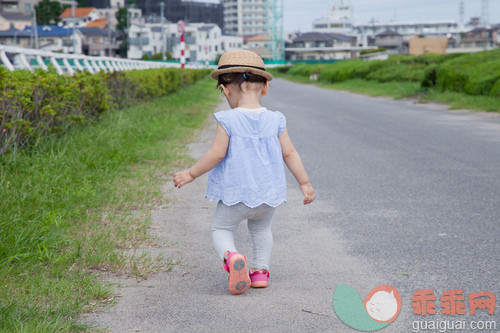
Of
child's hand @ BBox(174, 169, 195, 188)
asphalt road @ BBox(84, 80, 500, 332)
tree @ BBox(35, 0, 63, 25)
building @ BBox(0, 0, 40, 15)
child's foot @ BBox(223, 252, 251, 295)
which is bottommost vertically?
asphalt road @ BBox(84, 80, 500, 332)

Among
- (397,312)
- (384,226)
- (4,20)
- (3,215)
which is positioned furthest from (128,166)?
(4,20)

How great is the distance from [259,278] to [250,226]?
0.32 m

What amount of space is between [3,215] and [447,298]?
2.87 metres

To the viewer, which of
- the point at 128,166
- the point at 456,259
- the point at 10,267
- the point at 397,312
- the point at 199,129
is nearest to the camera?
the point at 397,312

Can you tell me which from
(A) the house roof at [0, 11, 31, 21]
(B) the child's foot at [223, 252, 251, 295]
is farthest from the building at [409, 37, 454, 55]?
(A) the house roof at [0, 11, 31, 21]

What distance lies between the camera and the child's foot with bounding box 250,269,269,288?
3352mm

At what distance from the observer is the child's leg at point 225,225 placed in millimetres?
3330

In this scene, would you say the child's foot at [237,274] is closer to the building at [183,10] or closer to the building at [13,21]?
the building at [13,21]

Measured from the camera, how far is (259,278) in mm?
3361

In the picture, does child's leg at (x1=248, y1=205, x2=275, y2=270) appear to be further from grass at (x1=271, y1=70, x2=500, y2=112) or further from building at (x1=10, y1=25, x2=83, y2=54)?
building at (x1=10, y1=25, x2=83, y2=54)

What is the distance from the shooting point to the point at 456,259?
371cm

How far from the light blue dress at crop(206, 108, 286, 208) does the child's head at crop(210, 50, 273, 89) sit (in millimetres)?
176

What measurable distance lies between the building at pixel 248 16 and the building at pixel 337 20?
15.2 metres

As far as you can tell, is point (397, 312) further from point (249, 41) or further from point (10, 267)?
point (249, 41)
